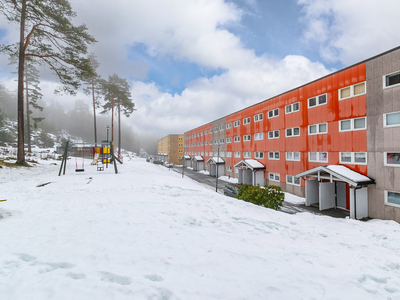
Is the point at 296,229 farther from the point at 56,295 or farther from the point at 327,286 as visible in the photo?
the point at 56,295

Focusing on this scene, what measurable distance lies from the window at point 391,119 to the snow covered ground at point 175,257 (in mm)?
10606

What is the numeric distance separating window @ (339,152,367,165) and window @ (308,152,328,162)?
1.54 metres

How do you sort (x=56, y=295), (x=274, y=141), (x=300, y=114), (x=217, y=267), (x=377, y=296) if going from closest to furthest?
(x=56, y=295) → (x=377, y=296) → (x=217, y=267) → (x=300, y=114) → (x=274, y=141)

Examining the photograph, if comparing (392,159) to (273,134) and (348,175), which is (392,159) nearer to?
(348,175)

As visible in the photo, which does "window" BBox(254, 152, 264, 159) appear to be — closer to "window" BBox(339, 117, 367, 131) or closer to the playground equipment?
"window" BBox(339, 117, 367, 131)

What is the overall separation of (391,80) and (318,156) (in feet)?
27.6

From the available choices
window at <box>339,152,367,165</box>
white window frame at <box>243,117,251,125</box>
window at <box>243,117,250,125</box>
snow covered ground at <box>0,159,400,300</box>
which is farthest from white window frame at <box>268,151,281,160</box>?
snow covered ground at <box>0,159,400,300</box>

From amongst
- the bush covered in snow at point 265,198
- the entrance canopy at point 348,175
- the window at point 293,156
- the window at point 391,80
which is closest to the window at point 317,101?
the window at point 391,80

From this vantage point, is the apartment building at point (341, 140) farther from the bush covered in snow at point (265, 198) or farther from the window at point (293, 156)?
the bush covered in snow at point (265, 198)

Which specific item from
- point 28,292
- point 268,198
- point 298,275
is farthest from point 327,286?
point 268,198

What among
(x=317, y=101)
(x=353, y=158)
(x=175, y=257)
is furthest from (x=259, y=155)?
(x=175, y=257)

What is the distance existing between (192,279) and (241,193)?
33.3 ft

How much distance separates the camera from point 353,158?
16422 mm

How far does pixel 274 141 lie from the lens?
85.4 ft
